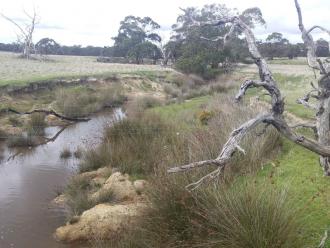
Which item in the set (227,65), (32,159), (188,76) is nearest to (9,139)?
(32,159)

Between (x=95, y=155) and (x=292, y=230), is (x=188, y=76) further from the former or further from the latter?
(x=292, y=230)

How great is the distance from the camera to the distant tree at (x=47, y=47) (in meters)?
76.4

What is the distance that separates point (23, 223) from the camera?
9633 mm

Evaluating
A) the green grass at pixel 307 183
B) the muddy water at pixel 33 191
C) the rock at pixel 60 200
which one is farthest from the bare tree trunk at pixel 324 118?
the rock at pixel 60 200

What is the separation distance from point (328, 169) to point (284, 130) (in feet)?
12.0

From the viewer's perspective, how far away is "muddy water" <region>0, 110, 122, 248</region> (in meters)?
9.05

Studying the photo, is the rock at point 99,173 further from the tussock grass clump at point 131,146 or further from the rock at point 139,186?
the rock at point 139,186

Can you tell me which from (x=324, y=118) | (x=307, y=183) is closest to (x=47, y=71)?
(x=307, y=183)

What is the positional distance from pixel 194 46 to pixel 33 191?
2283 centimetres

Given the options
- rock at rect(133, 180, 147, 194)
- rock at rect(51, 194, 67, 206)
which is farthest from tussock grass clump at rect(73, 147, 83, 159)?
rock at rect(133, 180, 147, 194)

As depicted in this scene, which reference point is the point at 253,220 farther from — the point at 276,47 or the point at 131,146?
the point at 276,47

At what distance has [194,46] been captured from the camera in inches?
1289

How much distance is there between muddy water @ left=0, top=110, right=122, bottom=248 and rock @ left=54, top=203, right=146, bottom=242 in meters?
0.27

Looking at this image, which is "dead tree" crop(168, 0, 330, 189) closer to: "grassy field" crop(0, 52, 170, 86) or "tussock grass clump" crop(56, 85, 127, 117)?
"tussock grass clump" crop(56, 85, 127, 117)
